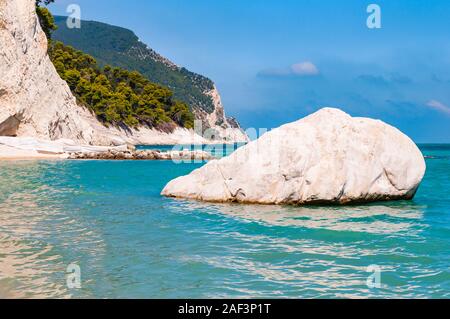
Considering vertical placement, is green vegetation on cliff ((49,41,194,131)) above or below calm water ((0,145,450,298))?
above

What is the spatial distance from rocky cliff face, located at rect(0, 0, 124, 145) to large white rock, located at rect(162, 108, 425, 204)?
42.1 meters

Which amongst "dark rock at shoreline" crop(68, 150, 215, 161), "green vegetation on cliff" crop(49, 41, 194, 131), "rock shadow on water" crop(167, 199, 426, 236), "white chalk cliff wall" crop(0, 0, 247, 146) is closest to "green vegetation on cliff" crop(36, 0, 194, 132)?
"green vegetation on cliff" crop(49, 41, 194, 131)

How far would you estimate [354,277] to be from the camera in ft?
26.9

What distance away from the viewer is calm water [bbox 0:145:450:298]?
7.67 m

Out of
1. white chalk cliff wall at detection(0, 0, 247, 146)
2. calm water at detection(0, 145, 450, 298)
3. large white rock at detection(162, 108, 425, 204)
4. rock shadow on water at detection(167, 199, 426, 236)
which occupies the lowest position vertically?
calm water at detection(0, 145, 450, 298)

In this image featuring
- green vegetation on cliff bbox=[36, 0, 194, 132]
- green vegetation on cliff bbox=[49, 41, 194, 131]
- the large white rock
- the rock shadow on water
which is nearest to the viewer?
the rock shadow on water

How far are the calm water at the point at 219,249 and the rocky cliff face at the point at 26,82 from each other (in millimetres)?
40585

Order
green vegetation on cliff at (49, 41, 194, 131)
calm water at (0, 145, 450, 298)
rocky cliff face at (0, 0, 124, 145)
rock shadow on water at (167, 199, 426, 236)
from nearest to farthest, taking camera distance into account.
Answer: calm water at (0, 145, 450, 298)
rock shadow on water at (167, 199, 426, 236)
rocky cliff face at (0, 0, 124, 145)
green vegetation on cliff at (49, 41, 194, 131)

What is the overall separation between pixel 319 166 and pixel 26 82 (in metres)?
48.0

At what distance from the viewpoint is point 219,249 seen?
1032cm

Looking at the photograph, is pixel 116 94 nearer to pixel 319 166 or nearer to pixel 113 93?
pixel 113 93

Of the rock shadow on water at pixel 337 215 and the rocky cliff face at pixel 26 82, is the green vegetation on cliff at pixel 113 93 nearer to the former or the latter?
the rocky cliff face at pixel 26 82

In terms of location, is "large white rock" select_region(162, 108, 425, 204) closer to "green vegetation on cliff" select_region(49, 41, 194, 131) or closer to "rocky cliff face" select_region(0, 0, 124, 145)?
"rocky cliff face" select_region(0, 0, 124, 145)
